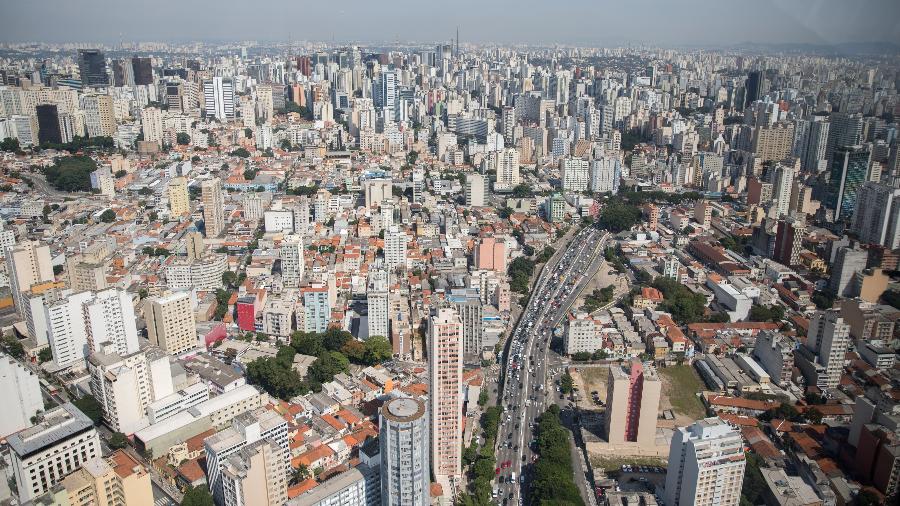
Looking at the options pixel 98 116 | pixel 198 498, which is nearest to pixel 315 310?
pixel 198 498

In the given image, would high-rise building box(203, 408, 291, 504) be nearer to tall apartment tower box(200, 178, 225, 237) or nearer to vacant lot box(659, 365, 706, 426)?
vacant lot box(659, 365, 706, 426)

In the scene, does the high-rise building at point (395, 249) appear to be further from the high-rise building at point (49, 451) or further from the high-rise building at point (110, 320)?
the high-rise building at point (49, 451)

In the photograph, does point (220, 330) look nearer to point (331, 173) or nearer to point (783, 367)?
point (783, 367)

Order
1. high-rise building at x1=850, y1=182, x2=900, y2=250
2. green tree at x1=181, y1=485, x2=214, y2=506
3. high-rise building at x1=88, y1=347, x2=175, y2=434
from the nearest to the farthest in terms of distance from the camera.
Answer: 1. green tree at x1=181, y1=485, x2=214, y2=506
2. high-rise building at x1=88, y1=347, x2=175, y2=434
3. high-rise building at x1=850, y1=182, x2=900, y2=250

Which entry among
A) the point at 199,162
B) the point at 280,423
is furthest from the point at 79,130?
the point at 280,423

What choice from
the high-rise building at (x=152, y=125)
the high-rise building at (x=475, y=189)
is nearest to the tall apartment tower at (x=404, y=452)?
the high-rise building at (x=475, y=189)

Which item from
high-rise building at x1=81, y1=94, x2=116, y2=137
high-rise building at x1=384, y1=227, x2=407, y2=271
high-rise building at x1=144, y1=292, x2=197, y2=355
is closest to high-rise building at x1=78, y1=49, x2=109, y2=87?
high-rise building at x1=81, y1=94, x2=116, y2=137
